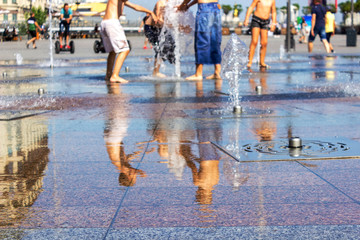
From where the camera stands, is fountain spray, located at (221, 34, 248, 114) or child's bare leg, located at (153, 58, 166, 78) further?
child's bare leg, located at (153, 58, 166, 78)

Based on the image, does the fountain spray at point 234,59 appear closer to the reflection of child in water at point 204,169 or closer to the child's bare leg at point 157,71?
the reflection of child in water at point 204,169

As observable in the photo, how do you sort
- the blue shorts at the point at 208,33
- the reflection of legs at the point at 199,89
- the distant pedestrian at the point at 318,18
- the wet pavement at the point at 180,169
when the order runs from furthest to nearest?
the distant pedestrian at the point at 318,18
the blue shorts at the point at 208,33
the reflection of legs at the point at 199,89
the wet pavement at the point at 180,169

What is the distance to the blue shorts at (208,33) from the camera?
1291 cm

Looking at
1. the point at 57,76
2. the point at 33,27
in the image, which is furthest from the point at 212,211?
the point at 33,27

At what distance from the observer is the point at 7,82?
1322 cm

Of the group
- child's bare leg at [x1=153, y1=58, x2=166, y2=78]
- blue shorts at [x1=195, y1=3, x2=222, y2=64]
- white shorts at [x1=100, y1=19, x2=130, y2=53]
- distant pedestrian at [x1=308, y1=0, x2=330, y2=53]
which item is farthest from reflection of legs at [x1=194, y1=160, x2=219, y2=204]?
distant pedestrian at [x1=308, y1=0, x2=330, y2=53]

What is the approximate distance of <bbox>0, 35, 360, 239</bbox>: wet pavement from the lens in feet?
10.8

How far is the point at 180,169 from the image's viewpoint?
4.65 metres

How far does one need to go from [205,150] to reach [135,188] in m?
1.39

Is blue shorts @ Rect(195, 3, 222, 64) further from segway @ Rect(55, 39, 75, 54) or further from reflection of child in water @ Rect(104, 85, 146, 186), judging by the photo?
segway @ Rect(55, 39, 75, 54)

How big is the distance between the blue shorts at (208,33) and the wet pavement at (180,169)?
377 centimetres

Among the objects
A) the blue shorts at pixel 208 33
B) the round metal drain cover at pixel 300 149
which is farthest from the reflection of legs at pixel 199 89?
the round metal drain cover at pixel 300 149

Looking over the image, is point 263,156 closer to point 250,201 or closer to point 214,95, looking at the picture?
point 250,201

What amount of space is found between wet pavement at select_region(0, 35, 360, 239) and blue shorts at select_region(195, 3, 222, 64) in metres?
3.77
